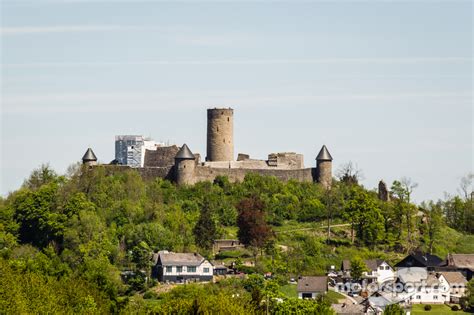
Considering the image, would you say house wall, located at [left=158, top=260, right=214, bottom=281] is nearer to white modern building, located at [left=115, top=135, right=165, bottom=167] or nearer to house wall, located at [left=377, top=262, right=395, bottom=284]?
house wall, located at [left=377, top=262, right=395, bottom=284]

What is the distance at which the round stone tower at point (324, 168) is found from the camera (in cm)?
11033

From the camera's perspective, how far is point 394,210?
108m

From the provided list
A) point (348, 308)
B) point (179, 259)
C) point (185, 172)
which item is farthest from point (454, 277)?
point (179, 259)

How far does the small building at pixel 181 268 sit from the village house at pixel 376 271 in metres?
9.58

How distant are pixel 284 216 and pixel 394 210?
779cm

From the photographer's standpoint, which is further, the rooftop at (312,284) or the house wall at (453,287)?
the house wall at (453,287)

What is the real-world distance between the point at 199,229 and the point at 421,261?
15.7m

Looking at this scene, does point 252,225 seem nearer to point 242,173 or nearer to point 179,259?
point 179,259

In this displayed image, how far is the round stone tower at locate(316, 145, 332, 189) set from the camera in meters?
110

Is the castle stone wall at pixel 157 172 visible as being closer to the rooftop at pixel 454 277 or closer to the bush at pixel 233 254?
the bush at pixel 233 254

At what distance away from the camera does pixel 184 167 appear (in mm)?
105875

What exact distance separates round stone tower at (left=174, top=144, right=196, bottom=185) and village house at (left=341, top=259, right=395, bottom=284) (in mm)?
12451

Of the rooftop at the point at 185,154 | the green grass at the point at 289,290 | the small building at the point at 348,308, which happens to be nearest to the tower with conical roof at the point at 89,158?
the rooftop at the point at 185,154

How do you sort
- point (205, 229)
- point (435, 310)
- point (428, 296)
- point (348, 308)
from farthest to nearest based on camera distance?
1. point (428, 296)
2. point (205, 229)
3. point (435, 310)
4. point (348, 308)
